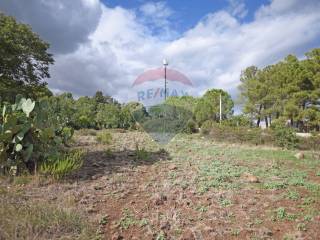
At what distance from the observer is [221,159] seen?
7.05 meters

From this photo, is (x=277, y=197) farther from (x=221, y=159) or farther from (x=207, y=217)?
(x=221, y=159)

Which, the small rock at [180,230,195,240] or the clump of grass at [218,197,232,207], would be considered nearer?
the small rock at [180,230,195,240]

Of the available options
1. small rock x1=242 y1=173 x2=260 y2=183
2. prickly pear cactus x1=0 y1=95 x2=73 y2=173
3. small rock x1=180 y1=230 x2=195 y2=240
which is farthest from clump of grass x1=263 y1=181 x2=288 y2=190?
prickly pear cactus x1=0 y1=95 x2=73 y2=173

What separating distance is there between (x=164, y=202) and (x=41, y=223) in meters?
1.57

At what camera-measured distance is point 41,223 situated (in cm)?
338

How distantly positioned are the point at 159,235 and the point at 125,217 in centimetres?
60

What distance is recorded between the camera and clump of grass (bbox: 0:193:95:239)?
3.21m

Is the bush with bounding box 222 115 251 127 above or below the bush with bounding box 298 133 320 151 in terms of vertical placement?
above

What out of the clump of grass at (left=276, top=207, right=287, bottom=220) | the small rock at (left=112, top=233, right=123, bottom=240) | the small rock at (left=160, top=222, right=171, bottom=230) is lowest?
the small rock at (left=112, top=233, right=123, bottom=240)

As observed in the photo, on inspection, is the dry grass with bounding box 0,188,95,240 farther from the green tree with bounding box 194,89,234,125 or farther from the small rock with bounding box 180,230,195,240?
the green tree with bounding box 194,89,234,125

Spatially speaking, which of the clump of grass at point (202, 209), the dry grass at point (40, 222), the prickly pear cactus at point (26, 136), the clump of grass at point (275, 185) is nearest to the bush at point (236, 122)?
the clump of grass at point (275, 185)

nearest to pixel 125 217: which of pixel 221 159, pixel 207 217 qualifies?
pixel 207 217

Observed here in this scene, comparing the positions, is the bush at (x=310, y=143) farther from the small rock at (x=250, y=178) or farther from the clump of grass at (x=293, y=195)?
the clump of grass at (x=293, y=195)

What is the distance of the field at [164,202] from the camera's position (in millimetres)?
3473
